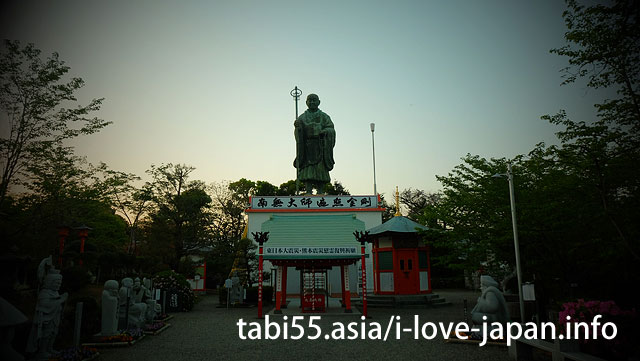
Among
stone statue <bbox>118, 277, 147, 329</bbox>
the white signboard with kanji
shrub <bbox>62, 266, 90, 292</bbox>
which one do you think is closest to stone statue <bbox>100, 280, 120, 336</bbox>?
stone statue <bbox>118, 277, 147, 329</bbox>

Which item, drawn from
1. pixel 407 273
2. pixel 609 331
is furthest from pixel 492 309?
pixel 407 273

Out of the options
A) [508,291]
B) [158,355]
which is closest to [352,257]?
[508,291]

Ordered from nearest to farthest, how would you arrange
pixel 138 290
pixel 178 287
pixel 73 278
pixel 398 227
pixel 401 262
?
pixel 138 290 < pixel 73 278 < pixel 178 287 < pixel 401 262 < pixel 398 227

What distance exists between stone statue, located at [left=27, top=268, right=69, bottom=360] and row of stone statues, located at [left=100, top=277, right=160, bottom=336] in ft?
6.63

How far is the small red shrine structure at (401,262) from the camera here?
18781 mm

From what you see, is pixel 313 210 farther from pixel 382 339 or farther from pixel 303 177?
pixel 382 339

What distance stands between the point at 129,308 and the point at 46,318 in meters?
3.49

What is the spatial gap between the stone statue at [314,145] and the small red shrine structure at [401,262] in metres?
5.95

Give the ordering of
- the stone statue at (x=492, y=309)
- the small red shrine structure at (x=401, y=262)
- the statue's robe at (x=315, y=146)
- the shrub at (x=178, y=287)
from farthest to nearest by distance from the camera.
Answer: the statue's robe at (x=315, y=146), the small red shrine structure at (x=401, y=262), the shrub at (x=178, y=287), the stone statue at (x=492, y=309)

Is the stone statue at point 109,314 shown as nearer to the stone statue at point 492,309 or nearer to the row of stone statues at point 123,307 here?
the row of stone statues at point 123,307

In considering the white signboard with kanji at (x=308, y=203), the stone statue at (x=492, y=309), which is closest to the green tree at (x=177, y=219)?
the white signboard with kanji at (x=308, y=203)

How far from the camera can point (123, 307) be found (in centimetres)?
1013

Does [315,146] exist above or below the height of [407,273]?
above

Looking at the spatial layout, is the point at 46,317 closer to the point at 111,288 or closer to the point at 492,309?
the point at 111,288
